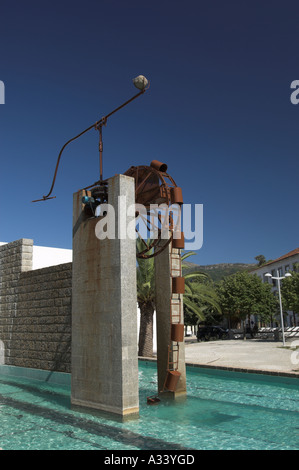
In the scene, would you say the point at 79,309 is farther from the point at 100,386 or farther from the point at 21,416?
the point at 21,416

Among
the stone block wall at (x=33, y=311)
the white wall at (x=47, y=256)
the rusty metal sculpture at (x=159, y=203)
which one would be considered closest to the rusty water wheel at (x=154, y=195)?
the rusty metal sculpture at (x=159, y=203)

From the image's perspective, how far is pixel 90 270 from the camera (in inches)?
350

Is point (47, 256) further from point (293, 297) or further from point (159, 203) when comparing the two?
point (293, 297)

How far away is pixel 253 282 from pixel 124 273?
93.4ft

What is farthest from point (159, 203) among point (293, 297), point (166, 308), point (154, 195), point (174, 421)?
point (293, 297)

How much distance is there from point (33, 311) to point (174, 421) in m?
7.59

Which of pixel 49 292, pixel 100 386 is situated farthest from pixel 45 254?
pixel 100 386

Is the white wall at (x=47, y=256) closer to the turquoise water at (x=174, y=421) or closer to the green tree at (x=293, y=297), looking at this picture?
the turquoise water at (x=174, y=421)

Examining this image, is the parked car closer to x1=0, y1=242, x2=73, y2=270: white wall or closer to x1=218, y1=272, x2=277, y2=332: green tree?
x1=218, y1=272, x2=277, y2=332: green tree

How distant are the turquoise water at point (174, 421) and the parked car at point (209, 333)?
22541 millimetres

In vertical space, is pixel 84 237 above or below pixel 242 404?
above

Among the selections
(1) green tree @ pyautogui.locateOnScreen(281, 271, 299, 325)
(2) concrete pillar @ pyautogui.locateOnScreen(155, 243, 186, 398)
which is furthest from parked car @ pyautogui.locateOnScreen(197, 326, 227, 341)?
(2) concrete pillar @ pyautogui.locateOnScreen(155, 243, 186, 398)

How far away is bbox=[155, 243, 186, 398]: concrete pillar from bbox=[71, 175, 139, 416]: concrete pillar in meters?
1.96

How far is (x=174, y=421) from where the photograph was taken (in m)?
7.93
